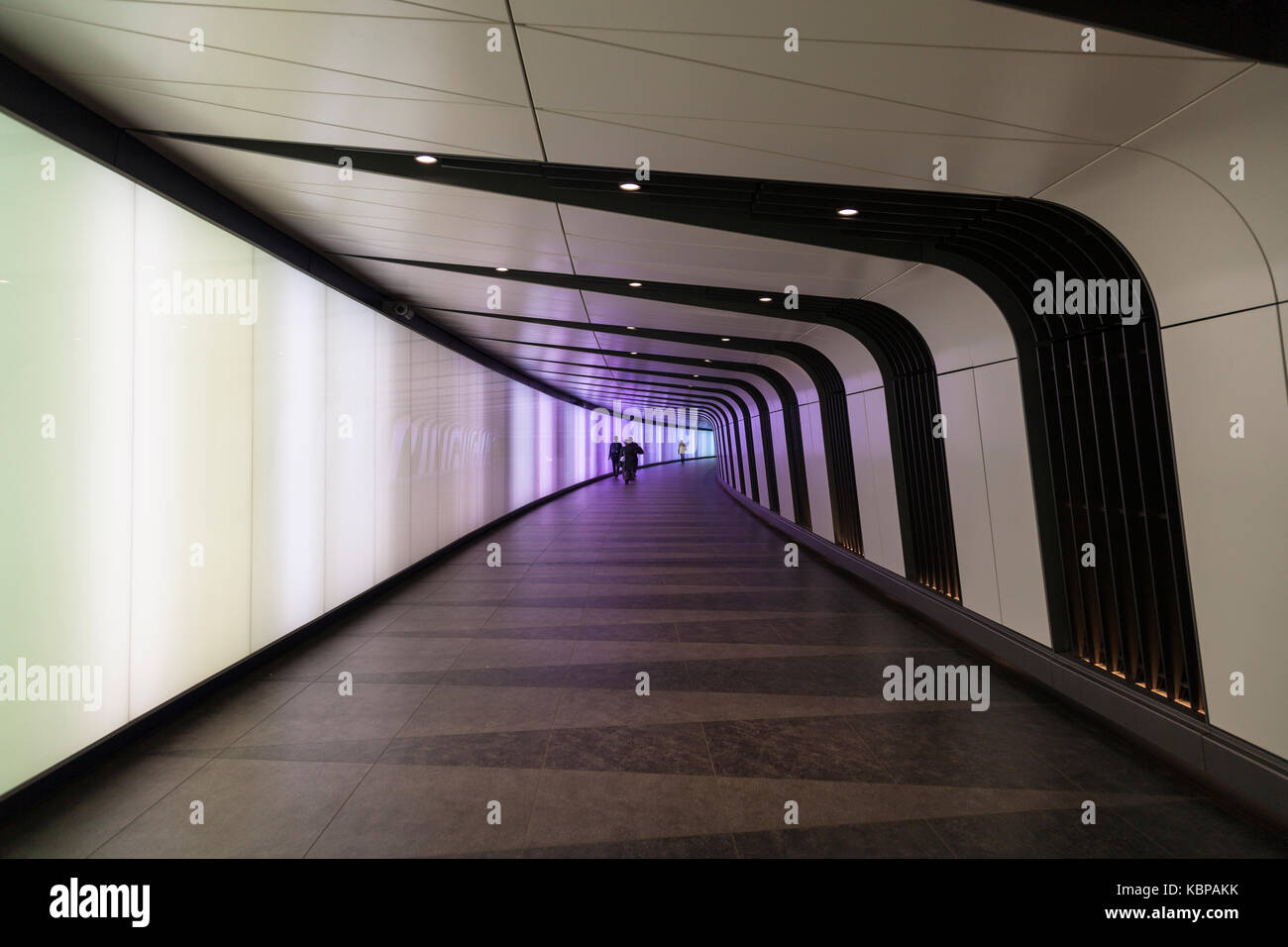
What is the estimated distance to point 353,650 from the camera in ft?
20.7

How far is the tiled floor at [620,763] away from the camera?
325 centimetres

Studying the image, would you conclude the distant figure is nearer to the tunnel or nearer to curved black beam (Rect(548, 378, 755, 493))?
curved black beam (Rect(548, 378, 755, 493))

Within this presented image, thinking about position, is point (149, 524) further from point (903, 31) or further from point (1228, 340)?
point (1228, 340)

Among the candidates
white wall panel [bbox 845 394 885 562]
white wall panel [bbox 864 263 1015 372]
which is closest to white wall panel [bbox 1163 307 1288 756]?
white wall panel [bbox 864 263 1015 372]

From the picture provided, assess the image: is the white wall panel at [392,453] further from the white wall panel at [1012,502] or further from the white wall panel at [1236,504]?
the white wall panel at [1236,504]

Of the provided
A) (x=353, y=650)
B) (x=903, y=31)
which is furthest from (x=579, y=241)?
(x=353, y=650)

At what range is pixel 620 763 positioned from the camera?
4012mm

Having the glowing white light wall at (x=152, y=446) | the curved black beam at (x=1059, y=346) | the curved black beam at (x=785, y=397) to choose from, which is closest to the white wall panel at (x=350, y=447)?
the glowing white light wall at (x=152, y=446)

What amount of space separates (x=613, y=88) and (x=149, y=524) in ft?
13.0

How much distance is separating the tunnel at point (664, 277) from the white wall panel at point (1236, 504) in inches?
0.9

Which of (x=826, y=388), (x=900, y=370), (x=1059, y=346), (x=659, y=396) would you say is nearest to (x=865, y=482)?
(x=900, y=370)

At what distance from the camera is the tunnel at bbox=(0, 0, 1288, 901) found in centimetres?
308

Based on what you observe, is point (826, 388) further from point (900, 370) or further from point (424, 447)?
point (424, 447)

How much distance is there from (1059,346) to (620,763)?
4.49 m
